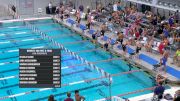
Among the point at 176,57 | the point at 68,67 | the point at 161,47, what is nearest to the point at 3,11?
the point at 68,67

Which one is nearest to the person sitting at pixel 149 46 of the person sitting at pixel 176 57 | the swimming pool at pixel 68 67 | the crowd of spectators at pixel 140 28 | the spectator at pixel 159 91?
the crowd of spectators at pixel 140 28

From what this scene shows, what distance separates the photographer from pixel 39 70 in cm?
874

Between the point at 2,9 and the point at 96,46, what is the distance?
1282 cm

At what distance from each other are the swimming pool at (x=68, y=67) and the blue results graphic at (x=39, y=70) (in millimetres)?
5064

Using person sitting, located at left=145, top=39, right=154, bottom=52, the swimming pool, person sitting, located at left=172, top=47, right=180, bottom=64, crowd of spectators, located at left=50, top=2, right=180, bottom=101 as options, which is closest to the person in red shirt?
crowd of spectators, located at left=50, top=2, right=180, bottom=101

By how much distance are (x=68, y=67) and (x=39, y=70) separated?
26.7ft

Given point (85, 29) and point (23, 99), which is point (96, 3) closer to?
point (85, 29)

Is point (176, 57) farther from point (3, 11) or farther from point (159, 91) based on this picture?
point (3, 11)

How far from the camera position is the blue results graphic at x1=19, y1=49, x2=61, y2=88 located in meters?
8.66

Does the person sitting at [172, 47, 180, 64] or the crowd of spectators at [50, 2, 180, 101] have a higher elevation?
the crowd of spectators at [50, 2, 180, 101]

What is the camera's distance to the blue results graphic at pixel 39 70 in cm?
866

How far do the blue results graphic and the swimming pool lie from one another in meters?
5.06

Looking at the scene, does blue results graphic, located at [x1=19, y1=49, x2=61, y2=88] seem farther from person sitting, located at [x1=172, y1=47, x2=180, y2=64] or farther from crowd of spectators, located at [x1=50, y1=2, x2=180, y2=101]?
person sitting, located at [x1=172, y1=47, x2=180, y2=64]

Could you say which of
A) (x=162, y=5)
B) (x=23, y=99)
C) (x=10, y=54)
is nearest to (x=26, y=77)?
(x=23, y=99)
